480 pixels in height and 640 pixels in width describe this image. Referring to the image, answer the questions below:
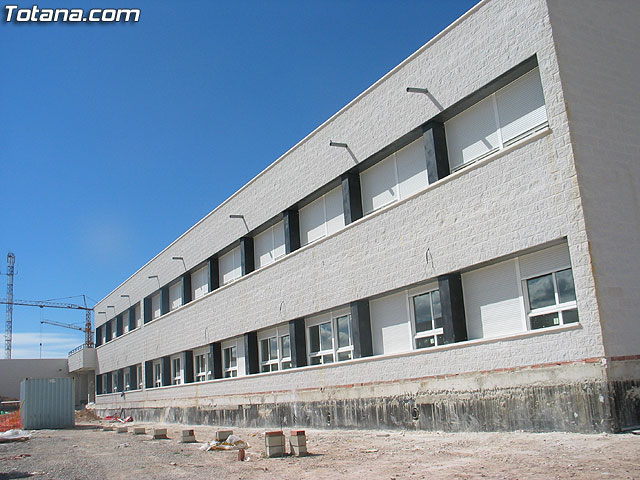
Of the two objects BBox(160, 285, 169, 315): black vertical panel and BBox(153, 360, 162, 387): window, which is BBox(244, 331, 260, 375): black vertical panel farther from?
BBox(153, 360, 162, 387): window

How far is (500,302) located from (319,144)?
9469mm

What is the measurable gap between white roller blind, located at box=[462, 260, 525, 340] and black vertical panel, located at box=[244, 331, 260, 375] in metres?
12.5

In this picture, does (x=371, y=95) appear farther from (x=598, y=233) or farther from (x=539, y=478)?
(x=539, y=478)

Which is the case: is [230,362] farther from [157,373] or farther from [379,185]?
[379,185]

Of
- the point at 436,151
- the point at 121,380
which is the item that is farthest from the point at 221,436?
the point at 121,380

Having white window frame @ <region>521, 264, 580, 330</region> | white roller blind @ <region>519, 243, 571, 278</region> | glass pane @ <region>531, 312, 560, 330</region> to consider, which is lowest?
glass pane @ <region>531, 312, 560, 330</region>

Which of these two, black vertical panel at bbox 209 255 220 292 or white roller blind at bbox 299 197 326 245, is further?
black vertical panel at bbox 209 255 220 292

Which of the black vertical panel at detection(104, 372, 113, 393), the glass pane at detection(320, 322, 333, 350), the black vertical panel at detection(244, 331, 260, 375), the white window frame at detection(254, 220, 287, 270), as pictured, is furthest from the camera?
the black vertical panel at detection(104, 372, 113, 393)

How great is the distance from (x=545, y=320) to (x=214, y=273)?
19716 mm

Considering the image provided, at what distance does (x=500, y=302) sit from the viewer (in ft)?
47.6

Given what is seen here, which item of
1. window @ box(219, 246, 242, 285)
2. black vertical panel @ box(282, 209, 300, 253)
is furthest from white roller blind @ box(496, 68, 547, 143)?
window @ box(219, 246, 242, 285)

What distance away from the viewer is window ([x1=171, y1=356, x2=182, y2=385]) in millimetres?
35344

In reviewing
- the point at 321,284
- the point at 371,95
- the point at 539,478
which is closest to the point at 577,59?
the point at 371,95

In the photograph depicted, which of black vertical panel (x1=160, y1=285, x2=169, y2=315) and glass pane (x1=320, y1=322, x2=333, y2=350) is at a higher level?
black vertical panel (x1=160, y1=285, x2=169, y2=315)
